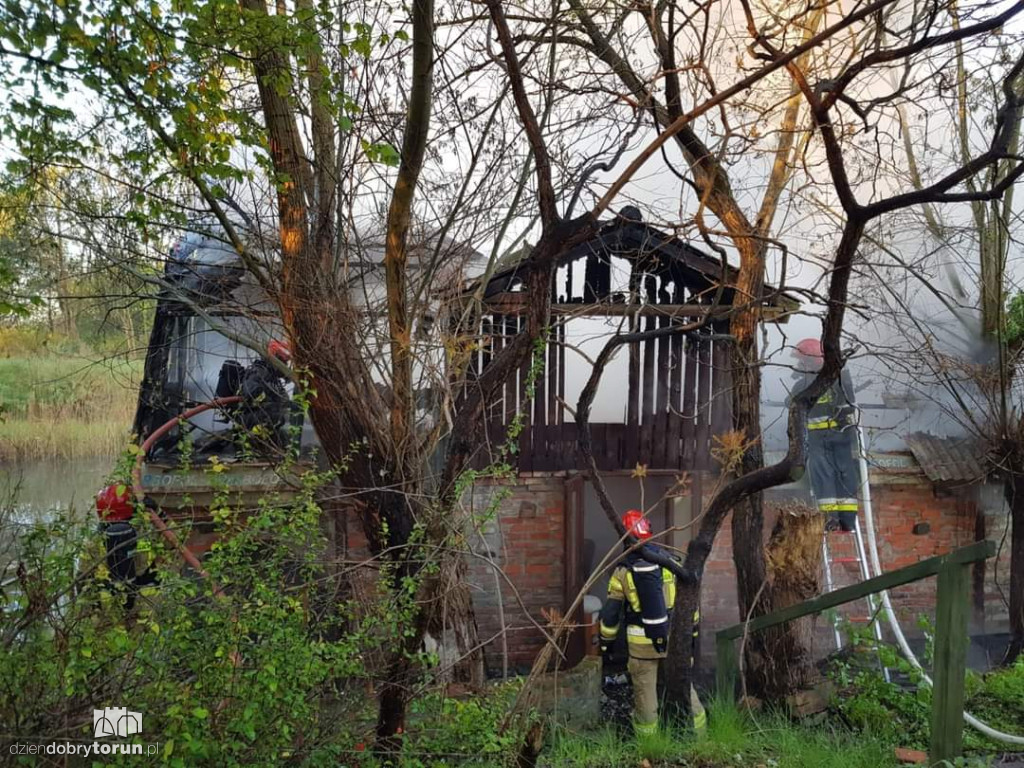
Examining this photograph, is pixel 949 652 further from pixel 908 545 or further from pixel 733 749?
pixel 908 545

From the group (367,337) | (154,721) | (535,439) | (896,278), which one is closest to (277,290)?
(367,337)

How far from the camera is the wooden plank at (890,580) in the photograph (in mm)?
3039

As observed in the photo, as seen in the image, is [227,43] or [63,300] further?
[63,300]

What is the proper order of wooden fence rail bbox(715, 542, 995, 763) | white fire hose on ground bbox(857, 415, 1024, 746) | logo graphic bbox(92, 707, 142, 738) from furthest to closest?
white fire hose on ground bbox(857, 415, 1024, 746) < wooden fence rail bbox(715, 542, 995, 763) < logo graphic bbox(92, 707, 142, 738)

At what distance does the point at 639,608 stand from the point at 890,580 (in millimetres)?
2455

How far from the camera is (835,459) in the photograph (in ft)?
25.8

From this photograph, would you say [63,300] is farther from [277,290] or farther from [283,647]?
[283,647]

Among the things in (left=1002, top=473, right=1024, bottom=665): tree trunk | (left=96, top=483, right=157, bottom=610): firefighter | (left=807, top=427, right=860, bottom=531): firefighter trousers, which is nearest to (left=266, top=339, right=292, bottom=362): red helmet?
(left=96, top=483, right=157, bottom=610): firefighter

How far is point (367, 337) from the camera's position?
499 cm

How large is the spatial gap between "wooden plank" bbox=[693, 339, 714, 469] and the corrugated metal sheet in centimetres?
268

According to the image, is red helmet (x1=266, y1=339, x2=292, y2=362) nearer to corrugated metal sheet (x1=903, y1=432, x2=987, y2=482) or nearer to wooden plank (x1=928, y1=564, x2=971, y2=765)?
wooden plank (x1=928, y1=564, x2=971, y2=765)

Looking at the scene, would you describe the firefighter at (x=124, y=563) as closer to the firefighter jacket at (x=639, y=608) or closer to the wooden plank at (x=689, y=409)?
the firefighter jacket at (x=639, y=608)

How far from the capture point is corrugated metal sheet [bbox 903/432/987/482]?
312 inches

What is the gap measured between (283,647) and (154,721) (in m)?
0.47
